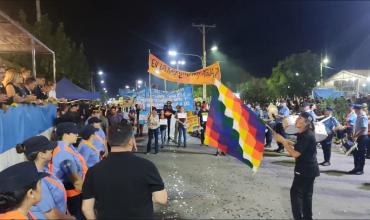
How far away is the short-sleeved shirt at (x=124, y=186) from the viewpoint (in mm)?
2945

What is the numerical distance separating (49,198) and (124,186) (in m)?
0.73

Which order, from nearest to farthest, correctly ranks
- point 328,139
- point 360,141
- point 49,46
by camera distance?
1. point 360,141
2. point 328,139
3. point 49,46

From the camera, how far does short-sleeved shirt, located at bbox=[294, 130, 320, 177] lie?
5.40 meters

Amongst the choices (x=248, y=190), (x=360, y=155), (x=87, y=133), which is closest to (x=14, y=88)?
(x=87, y=133)

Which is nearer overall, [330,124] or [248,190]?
[248,190]

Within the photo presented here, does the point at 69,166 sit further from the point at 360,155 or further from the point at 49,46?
the point at 49,46

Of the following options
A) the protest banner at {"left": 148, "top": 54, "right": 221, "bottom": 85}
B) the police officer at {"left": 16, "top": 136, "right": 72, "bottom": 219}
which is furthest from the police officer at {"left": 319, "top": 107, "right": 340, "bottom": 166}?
the police officer at {"left": 16, "top": 136, "right": 72, "bottom": 219}

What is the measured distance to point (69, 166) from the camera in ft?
14.2

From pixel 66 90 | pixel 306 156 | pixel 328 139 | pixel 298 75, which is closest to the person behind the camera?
pixel 306 156

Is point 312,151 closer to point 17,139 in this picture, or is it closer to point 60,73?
point 17,139

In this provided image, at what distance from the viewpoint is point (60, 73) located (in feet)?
92.1

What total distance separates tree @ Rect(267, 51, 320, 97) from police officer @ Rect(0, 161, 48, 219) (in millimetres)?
53967

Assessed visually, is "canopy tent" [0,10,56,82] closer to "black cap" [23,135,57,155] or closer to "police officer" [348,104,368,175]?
"black cap" [23,135,57,155]

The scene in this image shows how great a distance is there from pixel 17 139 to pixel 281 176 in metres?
6.33
